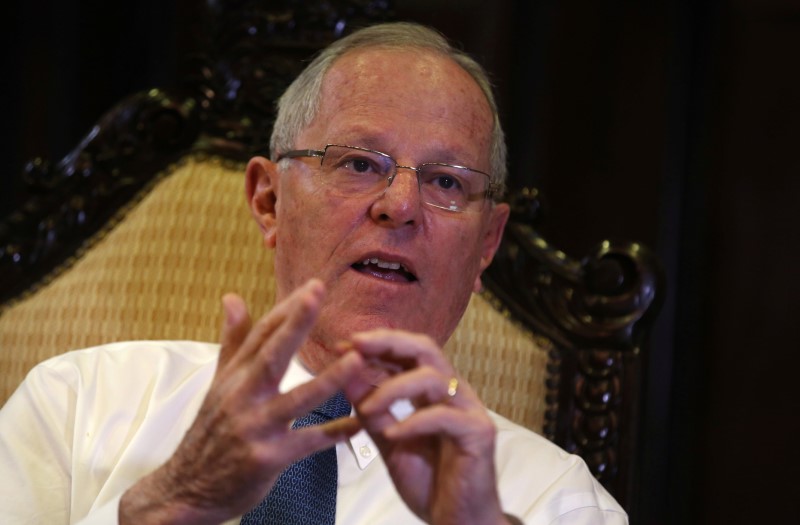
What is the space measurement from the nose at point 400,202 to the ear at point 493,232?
239mm

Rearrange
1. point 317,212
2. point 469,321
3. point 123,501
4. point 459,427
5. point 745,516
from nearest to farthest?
point 459,427 < point 123,501 < point 317,212 < point 469,321 < point 745,516

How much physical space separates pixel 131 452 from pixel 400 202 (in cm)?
52

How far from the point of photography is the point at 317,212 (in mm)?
1515

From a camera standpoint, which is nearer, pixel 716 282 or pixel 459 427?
pixel 459 427

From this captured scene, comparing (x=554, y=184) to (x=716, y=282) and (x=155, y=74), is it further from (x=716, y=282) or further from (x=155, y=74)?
(x=155, y=74)

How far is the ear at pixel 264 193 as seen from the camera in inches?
65.7

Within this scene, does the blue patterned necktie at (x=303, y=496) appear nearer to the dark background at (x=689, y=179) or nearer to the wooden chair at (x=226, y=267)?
the wooden chair at (x=226, y=267)

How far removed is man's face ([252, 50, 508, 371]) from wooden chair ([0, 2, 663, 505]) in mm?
155

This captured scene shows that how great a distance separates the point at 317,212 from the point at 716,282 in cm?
95

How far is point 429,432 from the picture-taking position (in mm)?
1018

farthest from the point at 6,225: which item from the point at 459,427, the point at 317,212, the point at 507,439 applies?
the point at 459,427

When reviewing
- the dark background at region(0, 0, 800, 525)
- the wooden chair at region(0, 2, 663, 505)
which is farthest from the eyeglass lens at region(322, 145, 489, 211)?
the dark background at region(0, 0, 800, 525)

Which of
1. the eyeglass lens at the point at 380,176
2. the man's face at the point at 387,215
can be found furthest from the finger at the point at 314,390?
the eyeglass lens at the point at 380,176

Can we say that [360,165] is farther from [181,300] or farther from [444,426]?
[444,426]
